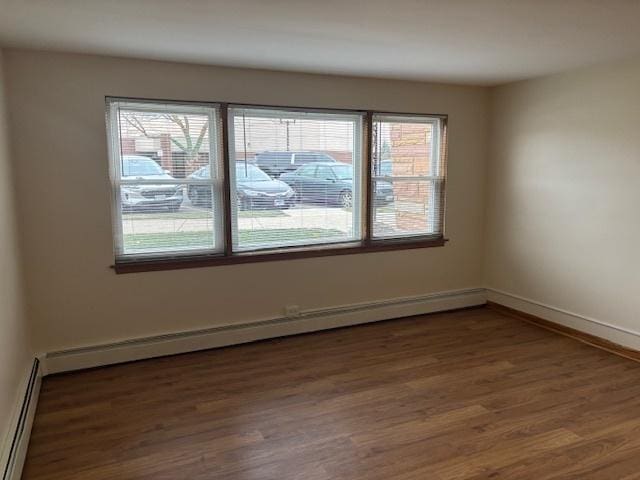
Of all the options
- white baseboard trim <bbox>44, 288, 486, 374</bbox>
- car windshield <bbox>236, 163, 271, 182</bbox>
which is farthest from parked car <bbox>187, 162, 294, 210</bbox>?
white baseboard trim <bbox>44, 288, 486, 374</bbox>

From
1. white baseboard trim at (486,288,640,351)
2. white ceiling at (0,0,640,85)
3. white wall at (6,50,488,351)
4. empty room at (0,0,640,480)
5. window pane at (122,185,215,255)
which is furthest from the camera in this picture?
white baseboard trim at (486,288,640,351)

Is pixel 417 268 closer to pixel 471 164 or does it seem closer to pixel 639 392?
pixel 471 164

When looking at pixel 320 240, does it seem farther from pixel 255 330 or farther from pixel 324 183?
pixel 255 330

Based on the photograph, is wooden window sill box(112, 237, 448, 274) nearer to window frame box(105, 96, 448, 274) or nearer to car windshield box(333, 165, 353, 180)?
window frame box(105, 96, 448, 274)

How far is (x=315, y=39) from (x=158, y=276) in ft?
6.73

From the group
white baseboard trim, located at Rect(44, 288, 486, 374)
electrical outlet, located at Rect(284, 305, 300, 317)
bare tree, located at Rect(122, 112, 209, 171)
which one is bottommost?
white baseboard trim, located at Rect(44, 288, 486, 374)

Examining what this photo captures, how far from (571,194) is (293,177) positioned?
2327 millimetres

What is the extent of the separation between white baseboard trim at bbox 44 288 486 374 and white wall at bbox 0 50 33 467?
1.27ft

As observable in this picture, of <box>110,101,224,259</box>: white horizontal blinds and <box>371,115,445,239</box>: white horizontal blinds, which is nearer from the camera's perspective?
<box>110,101,224,259</box>: white horizontal blinds

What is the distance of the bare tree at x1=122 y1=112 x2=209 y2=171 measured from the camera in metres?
3.47

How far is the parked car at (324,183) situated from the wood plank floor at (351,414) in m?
1.23

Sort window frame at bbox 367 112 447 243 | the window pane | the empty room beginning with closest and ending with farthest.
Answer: the empty room < the window pane < window frame at bbox 367 112 447 243

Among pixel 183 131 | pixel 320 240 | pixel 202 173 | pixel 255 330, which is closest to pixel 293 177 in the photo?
pixel 320 240

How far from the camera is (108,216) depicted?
3.45 metres
